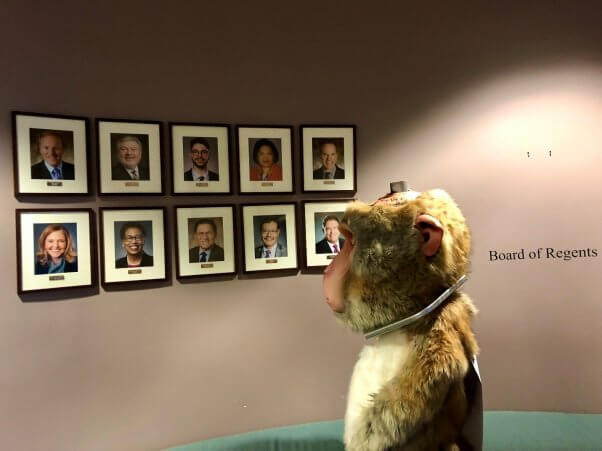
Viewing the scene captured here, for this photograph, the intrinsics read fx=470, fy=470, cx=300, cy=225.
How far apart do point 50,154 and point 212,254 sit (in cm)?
64

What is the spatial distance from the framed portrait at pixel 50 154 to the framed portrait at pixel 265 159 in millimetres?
550

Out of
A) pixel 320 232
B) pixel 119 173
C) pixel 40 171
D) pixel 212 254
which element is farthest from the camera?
pixel 320 232

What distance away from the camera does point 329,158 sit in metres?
1.86

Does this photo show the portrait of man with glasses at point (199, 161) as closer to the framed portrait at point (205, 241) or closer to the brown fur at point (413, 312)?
the framed portrait at point (205, 241)

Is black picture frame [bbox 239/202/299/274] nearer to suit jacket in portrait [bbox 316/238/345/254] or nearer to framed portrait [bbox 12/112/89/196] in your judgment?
suit jacket in portrait [bbox 316/238/345/254]

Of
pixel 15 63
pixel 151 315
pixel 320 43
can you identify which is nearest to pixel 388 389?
pixel 151 315

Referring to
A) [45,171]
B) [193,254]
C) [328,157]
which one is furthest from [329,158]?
[45,171]

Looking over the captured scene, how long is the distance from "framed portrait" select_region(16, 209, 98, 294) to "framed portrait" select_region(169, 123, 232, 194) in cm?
34

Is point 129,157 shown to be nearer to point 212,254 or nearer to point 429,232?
point 212,254

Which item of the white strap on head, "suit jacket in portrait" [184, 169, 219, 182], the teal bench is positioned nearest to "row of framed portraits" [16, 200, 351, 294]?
"suit jacket in portrait" [184, 169, 219, 182]

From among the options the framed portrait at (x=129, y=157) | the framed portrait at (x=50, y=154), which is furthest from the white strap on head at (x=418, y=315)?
the framed portrait at (x=50, y=154)

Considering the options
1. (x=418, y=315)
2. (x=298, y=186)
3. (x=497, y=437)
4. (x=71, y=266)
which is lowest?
(x=497, y=437)

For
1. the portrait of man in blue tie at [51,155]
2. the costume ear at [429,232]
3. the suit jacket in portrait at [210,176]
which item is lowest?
the costume ear at [429,232]

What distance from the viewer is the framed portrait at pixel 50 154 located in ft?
5.00
